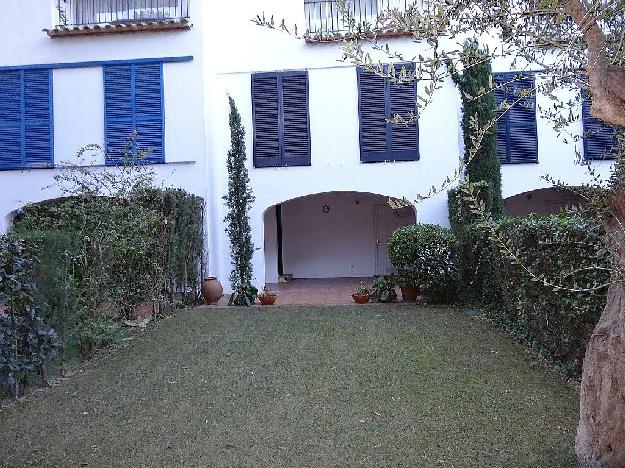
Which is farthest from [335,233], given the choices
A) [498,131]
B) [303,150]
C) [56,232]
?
[56,232]

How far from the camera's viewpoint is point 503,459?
4.22 meters

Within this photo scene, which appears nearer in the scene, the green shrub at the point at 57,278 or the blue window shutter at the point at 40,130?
the green shrub at the point at 57,278

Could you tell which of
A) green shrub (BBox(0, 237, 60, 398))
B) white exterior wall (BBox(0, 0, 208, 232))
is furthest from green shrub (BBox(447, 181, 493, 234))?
green shrub (BBox(0, 237, 60, 398))

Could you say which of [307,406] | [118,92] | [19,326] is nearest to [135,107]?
[118,92]

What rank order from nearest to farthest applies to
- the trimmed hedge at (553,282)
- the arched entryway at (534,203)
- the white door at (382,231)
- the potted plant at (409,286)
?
1. the trimmed hedge at (553,282)
2. the potted plant at (409,286)
3. the arched entryway at (534,203)
4. the white door at (382,231)

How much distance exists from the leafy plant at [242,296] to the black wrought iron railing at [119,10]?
6.02 meters

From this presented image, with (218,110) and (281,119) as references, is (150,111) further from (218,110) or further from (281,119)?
(281,119)

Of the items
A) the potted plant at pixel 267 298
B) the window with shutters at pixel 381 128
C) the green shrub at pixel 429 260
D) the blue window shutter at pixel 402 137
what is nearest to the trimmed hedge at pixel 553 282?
the green shrub at pixel 429 260

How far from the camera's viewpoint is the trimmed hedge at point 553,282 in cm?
532

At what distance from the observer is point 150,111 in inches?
508

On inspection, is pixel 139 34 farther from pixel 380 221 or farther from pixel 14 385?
pixel 14 385

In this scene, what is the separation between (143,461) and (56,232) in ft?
10.8

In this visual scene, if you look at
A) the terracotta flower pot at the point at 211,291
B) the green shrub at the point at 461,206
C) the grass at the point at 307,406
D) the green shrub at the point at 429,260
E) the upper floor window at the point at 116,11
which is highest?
the upper floor window at the point at 116,11

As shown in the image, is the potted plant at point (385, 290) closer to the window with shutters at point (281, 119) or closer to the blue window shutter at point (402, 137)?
the blue window shutter at point (402, 137)
